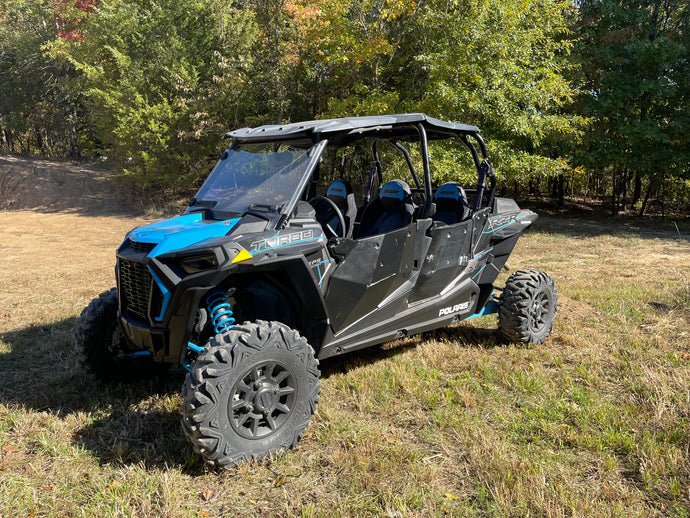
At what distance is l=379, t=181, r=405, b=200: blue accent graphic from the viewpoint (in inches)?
191

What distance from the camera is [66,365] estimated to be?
491 centimetres

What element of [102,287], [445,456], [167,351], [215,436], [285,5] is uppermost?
[285,5]

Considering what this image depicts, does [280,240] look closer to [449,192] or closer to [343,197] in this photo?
[343,197]

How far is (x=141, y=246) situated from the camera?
357 centimetres

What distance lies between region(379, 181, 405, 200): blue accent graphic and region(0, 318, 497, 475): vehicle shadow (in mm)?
1613

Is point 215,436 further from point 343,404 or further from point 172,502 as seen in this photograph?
point 343,404

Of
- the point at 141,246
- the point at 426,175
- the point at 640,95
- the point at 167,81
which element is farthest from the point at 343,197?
the point at 640,95

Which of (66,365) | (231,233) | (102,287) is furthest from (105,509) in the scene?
(102,287)

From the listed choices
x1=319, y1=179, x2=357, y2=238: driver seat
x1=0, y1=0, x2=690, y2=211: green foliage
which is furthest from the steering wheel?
x1=0, y1=0, x2=690, y2=211: green foliage

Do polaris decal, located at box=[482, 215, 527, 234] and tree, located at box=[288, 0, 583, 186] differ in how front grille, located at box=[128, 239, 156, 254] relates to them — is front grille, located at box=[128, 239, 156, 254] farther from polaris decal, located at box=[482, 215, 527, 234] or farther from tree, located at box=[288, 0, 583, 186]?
tree, located at box=[288, 0, 583, 186]

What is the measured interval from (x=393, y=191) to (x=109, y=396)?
311 cm

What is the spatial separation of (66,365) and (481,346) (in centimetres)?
416

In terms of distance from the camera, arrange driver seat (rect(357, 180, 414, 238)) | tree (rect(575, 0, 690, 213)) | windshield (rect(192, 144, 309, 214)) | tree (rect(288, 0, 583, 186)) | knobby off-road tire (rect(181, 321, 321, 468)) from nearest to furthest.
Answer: knobby off-road tire (rect(181, 321, 321, 468)) < windshield (rect(192, 144, 309, 214)) < driver seat (rect(357, 180, 414, 238)) < tree (rect(288, 0, 583, 186)) < tree (rect(575, 0, 690, 213))

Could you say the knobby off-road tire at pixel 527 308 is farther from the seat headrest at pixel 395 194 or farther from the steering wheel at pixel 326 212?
the steering wheel at pixel 326 212
